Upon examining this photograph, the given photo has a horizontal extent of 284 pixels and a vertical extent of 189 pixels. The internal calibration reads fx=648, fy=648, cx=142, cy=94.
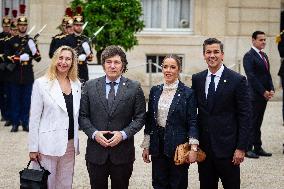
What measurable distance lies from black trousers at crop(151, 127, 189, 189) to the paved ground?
1994mm

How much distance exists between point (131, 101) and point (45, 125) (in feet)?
2.83

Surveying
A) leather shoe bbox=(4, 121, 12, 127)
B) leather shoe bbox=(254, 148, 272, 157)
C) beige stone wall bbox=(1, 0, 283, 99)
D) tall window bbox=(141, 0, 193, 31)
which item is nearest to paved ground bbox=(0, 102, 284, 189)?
leather shoe bbox=(254, 148, 272, 157)

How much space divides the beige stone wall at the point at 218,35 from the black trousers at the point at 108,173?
1261 cm

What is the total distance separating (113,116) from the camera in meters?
5.88

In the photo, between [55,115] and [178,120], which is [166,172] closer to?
[178,120]

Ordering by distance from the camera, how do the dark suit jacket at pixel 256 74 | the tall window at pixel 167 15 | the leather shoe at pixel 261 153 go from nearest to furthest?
the dark suit jacket at pixel 256 74 → the leather shoe at pixel 261 153 → the tall window at pixel 167 15

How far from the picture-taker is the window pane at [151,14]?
1948 centimetres

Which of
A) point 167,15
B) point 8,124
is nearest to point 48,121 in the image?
point 8,124

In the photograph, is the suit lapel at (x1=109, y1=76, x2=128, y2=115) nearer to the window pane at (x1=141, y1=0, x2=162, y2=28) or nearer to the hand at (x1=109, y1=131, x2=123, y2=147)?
the hand at (x1=109, y1=131, x2=123, y2=147)

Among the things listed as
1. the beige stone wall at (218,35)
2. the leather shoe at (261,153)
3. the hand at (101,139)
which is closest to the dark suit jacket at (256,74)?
the leather shoe at (261,153)

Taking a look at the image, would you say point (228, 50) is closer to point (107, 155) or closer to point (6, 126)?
point (6, 126)

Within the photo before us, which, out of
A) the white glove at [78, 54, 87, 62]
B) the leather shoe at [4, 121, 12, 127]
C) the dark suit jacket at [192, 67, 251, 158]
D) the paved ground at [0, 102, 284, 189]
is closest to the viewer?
the dark suit jacket at [192, 67, 251, 158]

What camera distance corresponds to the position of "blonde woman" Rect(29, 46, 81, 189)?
20.0 feet

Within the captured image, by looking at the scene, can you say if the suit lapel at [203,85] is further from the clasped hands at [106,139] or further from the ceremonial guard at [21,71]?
the ceremonial guard at [21,71]
